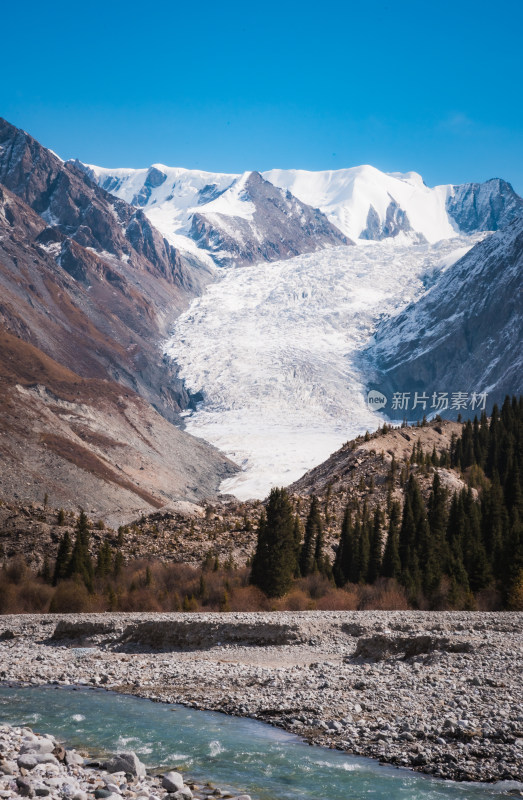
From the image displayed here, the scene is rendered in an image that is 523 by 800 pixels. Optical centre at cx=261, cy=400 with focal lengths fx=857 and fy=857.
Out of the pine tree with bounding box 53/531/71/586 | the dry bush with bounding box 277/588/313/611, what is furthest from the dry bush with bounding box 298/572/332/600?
the pine tree with bounding box 53/531/71/586

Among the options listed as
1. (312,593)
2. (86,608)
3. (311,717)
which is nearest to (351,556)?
(312,593)

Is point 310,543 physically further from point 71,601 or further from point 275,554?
point 71,601

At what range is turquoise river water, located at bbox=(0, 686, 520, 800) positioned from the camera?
2184 centimetres

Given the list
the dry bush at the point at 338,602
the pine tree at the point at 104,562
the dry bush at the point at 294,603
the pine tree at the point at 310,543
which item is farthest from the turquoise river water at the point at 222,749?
the pine tree at the point at 310,543

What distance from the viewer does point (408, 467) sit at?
110 meters

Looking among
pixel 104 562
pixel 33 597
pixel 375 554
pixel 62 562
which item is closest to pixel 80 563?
pixel 62 562

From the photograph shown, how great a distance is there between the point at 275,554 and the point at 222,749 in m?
40.7

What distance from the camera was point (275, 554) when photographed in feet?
218

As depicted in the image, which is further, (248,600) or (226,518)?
(226,518)

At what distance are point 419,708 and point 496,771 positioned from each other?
236 inches

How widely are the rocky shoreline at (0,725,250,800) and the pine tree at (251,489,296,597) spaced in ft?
142

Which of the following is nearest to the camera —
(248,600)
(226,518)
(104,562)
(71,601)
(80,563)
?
(248,600)

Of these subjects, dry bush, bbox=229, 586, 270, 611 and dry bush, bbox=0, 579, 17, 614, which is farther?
dry bush, bbox=0, 579, 17, 614

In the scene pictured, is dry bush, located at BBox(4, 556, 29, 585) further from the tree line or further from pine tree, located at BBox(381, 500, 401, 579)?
pine tree, located at BBox(381, 500, 401, 579)
